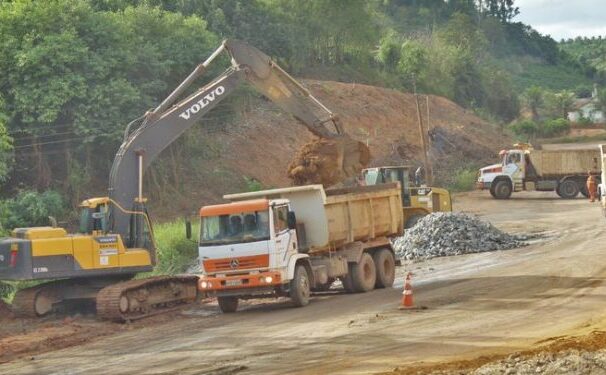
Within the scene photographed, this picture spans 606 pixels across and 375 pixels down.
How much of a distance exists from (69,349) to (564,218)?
31643mm

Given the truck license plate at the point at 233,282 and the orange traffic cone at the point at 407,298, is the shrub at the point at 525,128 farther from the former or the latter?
the orange traffic cone at the point at 407,298

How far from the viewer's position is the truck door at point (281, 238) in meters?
22.4

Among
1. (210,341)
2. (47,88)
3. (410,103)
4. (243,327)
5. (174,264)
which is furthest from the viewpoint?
(410,103)

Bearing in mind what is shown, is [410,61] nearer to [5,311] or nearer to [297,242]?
[297,242]

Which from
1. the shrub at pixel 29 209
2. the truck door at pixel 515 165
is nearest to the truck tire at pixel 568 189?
the truck door at pixel 515 165

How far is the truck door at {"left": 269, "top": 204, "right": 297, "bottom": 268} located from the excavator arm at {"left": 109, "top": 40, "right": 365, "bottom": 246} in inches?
138

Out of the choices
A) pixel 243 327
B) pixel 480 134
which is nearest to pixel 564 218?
pixel 243 327

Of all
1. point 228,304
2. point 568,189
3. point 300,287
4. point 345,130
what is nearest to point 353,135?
point 345,130

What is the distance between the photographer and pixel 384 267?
87.7 feet

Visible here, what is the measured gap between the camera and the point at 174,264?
1334 inches

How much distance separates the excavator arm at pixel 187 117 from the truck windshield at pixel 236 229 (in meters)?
2.24

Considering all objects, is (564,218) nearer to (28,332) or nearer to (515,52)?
(28,332)

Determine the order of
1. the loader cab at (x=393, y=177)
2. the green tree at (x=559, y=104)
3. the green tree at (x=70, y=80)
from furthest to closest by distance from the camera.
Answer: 1. the green tree at (x=559, y=104)
2. the loader cab at (x=393, y=177)
3. the green tree at (x=70, y=80)

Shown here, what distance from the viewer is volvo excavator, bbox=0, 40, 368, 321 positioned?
22.6 metres
